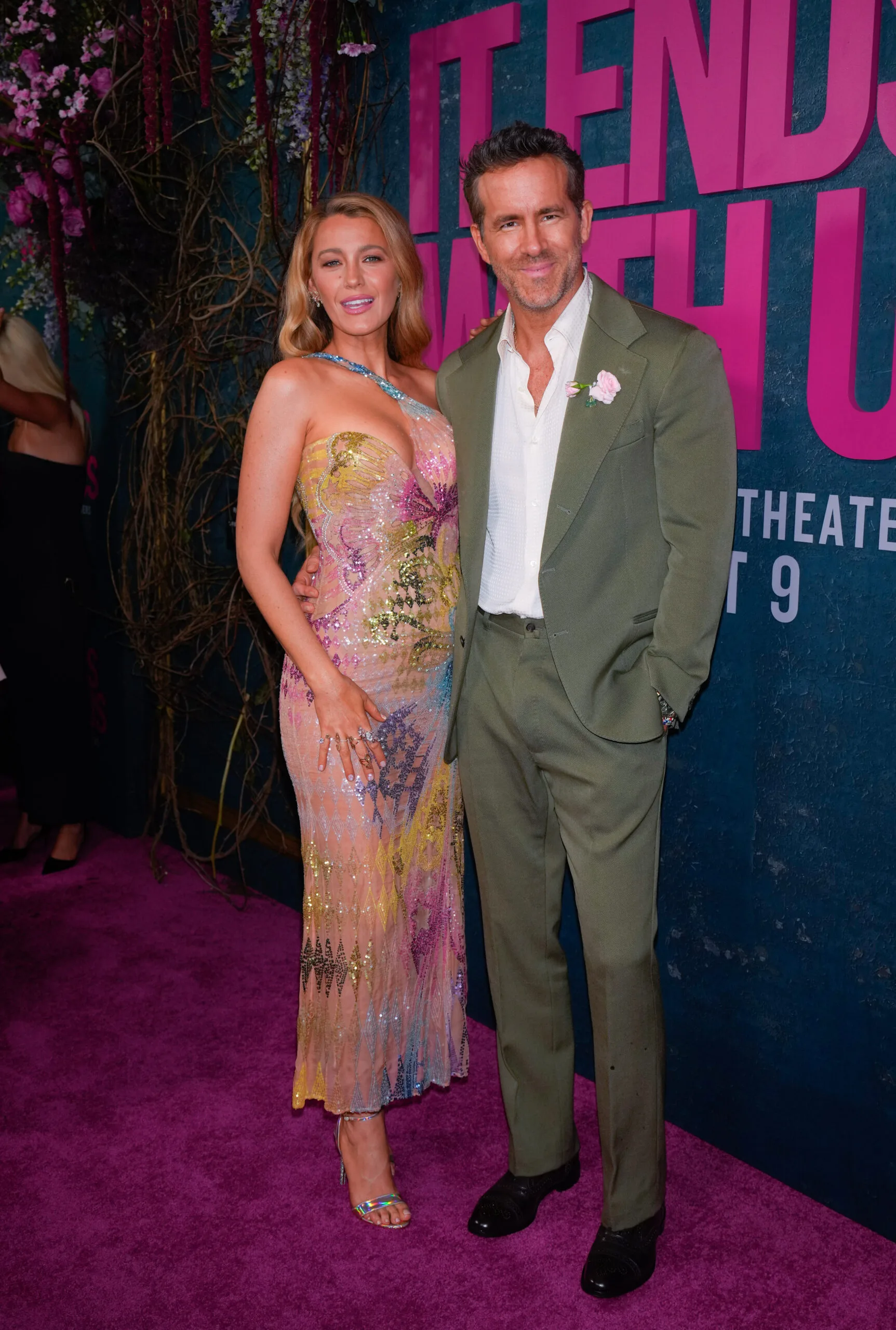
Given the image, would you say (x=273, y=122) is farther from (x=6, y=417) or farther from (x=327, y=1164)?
(x=327, y=1164)

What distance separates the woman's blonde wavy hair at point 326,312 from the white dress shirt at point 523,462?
35cm

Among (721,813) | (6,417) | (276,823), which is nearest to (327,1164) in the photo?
(721,813)

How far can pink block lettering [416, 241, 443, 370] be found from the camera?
3.04 m

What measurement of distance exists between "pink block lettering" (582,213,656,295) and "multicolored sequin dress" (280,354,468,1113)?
502 mm

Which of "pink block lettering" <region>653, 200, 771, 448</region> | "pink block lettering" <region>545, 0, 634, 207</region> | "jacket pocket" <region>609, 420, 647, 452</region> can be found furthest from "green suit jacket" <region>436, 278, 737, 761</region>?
"pink block lettering" <region>545, 0, 634, 207</region>

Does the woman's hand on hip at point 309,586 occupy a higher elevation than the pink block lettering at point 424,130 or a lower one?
lower

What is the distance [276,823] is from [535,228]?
2.35 m

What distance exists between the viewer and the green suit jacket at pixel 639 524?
6.63 feet

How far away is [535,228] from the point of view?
2.08m

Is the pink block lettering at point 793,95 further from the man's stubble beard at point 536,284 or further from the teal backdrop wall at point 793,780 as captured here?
the man's stubble beard at point 536,284

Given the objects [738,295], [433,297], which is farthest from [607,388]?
[433,297]

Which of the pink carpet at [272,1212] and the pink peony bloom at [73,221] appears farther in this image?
the pink peony bloom at [73,221]

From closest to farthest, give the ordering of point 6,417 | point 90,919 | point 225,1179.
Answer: point 225,1179 → point 90,919 → point 6,417

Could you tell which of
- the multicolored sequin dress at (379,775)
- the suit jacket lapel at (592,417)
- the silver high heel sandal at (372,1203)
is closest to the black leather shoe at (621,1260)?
the silver high heel sandal at (372,1203)
